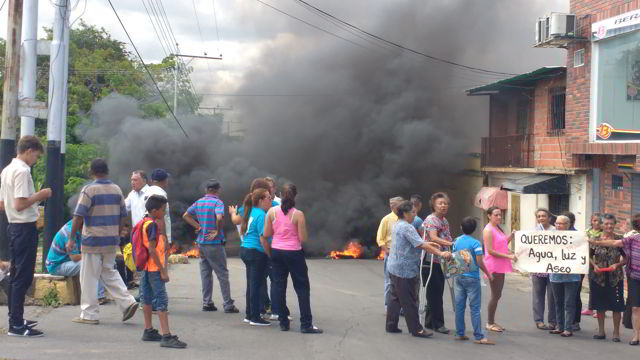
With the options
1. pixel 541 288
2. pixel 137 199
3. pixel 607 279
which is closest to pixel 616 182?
pixel 541 288

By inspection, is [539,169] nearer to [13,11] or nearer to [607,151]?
[607,151]

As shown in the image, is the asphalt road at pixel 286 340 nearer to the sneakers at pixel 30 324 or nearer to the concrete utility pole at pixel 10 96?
the sneakers at pixel 30 324

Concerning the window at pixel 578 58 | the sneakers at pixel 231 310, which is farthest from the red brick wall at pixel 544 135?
the sneakers at pixel 231 310

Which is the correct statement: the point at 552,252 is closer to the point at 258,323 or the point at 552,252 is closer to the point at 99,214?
the point at 258,323

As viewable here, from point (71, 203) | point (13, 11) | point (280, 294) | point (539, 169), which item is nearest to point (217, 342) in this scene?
point (280, 294)

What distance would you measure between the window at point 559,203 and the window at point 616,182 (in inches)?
79.0

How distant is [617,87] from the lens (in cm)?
1323

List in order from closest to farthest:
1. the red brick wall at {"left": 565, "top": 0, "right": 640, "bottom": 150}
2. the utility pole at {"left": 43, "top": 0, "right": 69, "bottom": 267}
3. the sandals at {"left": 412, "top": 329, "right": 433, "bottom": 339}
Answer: the sandals at {"left": 412, "top": 329, "right": 433, "bottom": 339}
the utility pole at {"left": 43, "top": 0, "right": 69, "bottom": 267}
the red brick wall at {"left": 565, "top": 0, "right": 640, "bottom": 150}

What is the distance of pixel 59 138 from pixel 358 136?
14.0 m

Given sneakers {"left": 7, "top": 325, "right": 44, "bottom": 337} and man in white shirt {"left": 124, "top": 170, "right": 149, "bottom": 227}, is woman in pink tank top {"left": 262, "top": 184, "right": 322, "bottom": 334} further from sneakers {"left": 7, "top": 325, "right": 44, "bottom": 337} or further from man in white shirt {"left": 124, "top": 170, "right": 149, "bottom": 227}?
sneakers {"left": 7, "top": 325, "right": 44, "bottom": 337}

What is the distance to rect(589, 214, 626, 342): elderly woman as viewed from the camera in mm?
7547

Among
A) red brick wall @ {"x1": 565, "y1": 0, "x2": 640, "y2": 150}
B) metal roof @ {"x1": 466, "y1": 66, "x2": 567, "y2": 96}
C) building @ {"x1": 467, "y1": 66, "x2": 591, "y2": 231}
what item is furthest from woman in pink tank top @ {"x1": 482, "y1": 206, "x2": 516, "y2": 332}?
metal roof @ {"x1": 466, "y1": 66, "x2": 567, "y2": 96}

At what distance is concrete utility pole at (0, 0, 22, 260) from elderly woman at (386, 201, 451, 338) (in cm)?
484

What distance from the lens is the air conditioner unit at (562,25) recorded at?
1404cm
